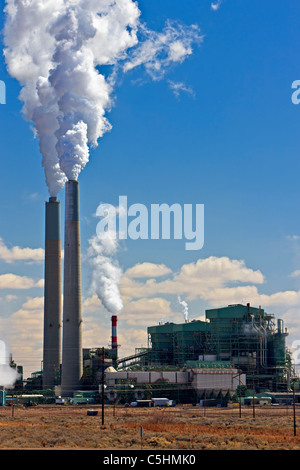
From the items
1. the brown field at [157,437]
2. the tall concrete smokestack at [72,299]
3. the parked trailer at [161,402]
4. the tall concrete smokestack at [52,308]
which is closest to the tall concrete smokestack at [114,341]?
the tall concrete smokestack at [52,308]

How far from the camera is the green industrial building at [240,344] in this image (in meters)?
123

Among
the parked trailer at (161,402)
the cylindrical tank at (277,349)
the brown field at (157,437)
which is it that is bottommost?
the parked trailer at (161,402)

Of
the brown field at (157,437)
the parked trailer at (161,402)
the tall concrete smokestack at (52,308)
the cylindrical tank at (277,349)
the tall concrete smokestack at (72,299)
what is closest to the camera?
the brown field at (157,437)

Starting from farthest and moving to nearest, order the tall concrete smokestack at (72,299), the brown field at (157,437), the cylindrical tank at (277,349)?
the cylindrical tank at (277,349) → the tall concrete smokestack at (72,299) → the brown field at (157,437)

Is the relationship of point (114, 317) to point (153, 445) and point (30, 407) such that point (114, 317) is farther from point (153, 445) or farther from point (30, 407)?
point (153, 445)

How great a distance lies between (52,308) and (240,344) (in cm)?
3826

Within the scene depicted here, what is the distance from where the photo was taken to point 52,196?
123 meters

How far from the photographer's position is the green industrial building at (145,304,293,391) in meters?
123

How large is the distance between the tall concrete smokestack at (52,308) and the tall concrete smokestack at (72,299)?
849cm

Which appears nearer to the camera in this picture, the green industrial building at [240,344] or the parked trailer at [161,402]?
the parked trailer at [161,402]

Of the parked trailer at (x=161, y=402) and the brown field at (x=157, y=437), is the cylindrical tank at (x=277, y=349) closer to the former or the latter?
the parked trailer at (x=161, y=402)

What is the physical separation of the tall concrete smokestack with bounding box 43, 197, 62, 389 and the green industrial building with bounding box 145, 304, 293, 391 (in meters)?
25.1

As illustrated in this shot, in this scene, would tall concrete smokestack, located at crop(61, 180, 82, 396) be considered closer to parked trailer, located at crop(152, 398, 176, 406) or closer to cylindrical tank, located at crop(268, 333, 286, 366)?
parked trailer, located at crop(152, 398, 176, 406)
